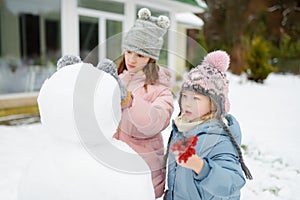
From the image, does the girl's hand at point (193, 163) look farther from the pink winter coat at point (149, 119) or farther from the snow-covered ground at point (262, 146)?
the snow-covered ground at point (262, 146)

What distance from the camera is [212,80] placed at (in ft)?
3.31

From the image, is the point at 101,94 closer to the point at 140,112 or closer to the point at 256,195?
the point at 140,112

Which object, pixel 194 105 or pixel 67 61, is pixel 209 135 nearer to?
pixel 194 105

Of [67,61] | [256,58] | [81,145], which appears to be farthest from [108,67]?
[256,58]

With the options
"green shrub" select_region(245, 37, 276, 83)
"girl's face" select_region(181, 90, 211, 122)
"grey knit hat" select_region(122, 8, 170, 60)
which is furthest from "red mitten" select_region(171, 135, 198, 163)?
"green shrub" select_region(245, 37, 276, 83)

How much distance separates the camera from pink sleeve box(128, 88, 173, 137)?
3.40 feet

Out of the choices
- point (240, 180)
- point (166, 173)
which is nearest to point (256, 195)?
point (166, 173)

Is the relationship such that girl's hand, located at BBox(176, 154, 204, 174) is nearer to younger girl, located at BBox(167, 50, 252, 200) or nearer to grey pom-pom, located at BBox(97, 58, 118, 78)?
younger girl, located at BBox(167, 50, 252, 200)

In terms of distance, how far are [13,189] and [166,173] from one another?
1.40 metres

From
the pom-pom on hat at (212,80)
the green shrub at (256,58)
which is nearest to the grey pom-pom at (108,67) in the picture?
the pom-pom on hat at (212,80)

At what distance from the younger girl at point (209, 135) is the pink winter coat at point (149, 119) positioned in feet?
0.24

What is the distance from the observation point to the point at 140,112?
1038mm

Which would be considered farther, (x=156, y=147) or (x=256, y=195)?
(x=256, y=195)

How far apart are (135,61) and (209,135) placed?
0.46 meters
